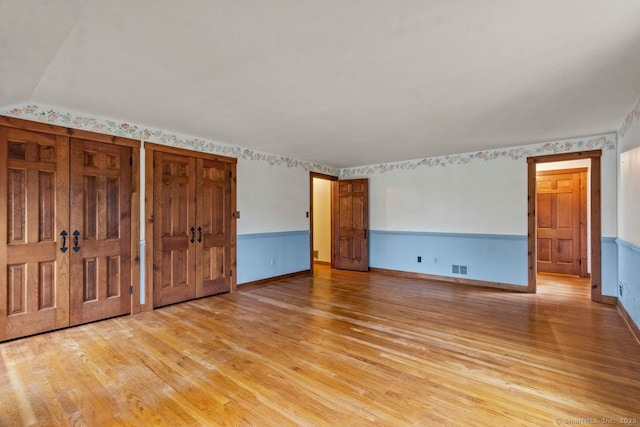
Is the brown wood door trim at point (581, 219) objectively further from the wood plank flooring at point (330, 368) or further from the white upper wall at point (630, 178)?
the wood plank flooring at point (330, 368)

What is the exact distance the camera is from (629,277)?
3400 millimetres

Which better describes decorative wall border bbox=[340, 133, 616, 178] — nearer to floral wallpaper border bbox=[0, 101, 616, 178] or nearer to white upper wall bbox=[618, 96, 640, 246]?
floral wallpaper border bbox=[0, 101, 616, 178]

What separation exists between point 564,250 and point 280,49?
6.92 metres

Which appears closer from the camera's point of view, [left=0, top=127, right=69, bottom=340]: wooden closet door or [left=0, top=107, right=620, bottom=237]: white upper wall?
[left=0, top=127, right=69, bottom=340]: wooden closet door

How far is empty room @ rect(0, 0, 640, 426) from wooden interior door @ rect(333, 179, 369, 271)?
867mm

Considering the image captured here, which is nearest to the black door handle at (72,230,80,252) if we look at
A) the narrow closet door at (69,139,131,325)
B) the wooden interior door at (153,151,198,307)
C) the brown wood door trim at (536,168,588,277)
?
the narrow closet door at (69,139,131,325)

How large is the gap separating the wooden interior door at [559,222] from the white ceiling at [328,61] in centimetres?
A: 289

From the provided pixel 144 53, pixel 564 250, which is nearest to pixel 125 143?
pixel 144 53

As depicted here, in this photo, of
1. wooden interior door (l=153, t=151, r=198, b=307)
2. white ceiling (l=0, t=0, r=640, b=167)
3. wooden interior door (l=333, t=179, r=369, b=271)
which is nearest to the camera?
white ceiling (l=0, t=0, r=640, b=167)

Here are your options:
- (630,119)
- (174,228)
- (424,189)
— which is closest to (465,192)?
(424,189)

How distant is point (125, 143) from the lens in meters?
3.62

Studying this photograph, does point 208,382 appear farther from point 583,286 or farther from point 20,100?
point 583,286

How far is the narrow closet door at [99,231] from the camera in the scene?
3.29 m

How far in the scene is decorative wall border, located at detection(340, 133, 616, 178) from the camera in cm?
427
